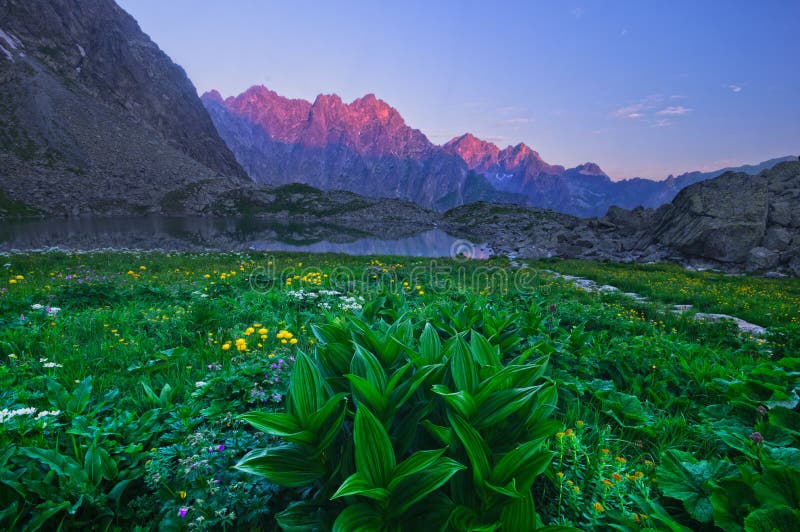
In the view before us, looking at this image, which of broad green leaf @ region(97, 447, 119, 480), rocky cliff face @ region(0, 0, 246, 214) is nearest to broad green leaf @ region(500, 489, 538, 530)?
broad green leaf @ region(97, 447, 119, 480)

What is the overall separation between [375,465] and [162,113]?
225 m

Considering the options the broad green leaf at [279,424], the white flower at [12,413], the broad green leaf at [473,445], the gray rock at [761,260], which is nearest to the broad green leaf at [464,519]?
the broad green leaf at [473,445]

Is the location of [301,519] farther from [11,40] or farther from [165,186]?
[11,40]

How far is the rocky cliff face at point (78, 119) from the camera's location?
330 feet

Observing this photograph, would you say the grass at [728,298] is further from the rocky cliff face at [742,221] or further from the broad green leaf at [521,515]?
the rocky cliff face at [742,221]

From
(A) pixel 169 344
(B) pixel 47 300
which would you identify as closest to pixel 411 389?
(A) pixel 169 344

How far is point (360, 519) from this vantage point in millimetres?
1472

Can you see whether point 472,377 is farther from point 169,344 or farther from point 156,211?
point 156,211

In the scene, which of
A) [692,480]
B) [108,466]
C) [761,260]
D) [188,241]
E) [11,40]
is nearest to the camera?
[692,480]

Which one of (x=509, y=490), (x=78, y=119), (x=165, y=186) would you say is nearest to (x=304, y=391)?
(x=509, y=490)

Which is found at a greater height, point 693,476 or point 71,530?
point 693,476

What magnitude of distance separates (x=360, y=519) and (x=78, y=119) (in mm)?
170669

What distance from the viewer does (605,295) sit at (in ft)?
37.0

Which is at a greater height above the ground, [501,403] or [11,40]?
[11,40]
